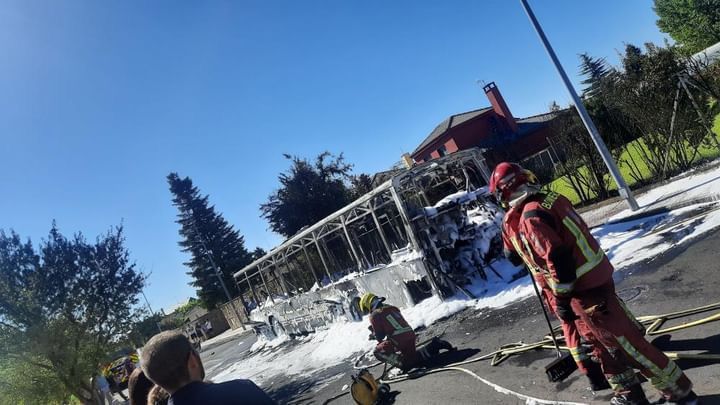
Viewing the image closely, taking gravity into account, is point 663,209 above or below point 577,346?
below

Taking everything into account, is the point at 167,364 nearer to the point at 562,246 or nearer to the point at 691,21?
the point at 562,246

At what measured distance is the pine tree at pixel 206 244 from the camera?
46.9 meters

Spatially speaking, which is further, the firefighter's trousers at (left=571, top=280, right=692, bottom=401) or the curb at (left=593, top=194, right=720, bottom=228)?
the curb at (left=593, top=194, right=720, bottom=228)

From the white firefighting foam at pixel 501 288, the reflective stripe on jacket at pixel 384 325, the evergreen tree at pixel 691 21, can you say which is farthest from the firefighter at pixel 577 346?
the evergreen tree at pixel 691 21

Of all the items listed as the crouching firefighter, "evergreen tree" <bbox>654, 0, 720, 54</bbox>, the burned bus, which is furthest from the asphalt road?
"evergreen tree" <bbox>654, 0, 720, 54</bbox>

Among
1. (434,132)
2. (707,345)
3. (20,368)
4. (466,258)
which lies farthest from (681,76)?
(434,132)

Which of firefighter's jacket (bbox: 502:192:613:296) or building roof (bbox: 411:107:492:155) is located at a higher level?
building roof (bbox: 411:107:492:155)

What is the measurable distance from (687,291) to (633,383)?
8.33ft

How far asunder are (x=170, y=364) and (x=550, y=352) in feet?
15.1

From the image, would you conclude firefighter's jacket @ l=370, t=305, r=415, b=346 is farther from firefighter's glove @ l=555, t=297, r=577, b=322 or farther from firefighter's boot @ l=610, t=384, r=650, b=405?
firefighter's boot @ l=610, t=384, r=650, b=405

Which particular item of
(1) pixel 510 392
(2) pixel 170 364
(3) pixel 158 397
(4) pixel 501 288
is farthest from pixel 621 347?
(4) pixel 501 288

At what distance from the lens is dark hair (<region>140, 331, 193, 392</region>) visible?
2297 millimetres

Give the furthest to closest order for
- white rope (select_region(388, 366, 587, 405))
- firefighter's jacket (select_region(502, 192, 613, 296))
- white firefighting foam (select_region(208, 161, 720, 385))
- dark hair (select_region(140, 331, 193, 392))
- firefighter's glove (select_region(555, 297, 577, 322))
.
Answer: white firefighting foam (select_region(208, 161, 720, 385))
white rope (select_region(388, 366, 587, 405))
firefighter's glove (select_region(555, 297, 577, 322))
firefighter's jacket (select_region(502, 192, 613, 296))
dark hair (select_region(140, 331, 193, 392))

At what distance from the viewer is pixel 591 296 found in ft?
11.5
